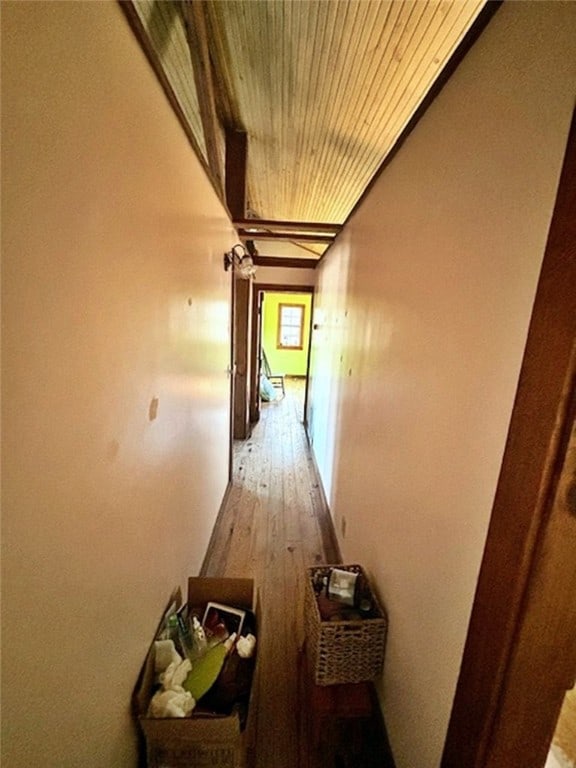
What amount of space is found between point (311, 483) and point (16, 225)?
129 inches

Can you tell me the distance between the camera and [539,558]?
0.59 m

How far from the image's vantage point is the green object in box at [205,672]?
1.17m

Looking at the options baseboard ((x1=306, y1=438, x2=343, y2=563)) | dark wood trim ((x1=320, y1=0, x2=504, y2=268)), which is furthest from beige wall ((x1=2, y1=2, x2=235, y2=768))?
baseboard ((x1=306, y1=438, x2=343, y2=563))

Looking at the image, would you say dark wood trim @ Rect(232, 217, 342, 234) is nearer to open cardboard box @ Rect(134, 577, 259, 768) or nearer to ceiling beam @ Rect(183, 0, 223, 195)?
ceiling beam @ Rect(183, 0, 223, 195)

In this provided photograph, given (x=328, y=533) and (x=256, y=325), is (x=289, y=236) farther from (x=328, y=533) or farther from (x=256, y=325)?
(x=328, y=533)

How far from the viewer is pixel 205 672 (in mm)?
1225

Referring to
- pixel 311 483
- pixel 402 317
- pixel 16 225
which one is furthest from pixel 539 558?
pixel 311 483

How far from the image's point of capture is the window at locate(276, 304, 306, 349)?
336 inches

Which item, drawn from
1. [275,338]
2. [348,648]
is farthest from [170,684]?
[275,338]

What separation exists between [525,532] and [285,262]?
4532 millimetres

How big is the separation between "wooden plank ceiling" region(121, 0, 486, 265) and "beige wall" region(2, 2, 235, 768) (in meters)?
0.30

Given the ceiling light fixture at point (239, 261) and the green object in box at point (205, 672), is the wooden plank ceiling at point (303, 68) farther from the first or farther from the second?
the green object in box at point (205, 672)

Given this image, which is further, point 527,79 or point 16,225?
point 527,79

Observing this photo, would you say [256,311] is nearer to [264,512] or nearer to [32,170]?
[264,512]
